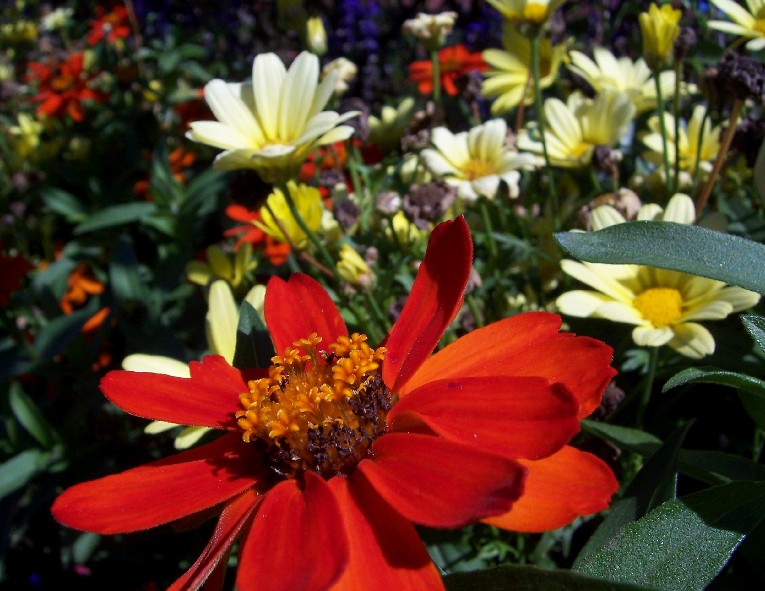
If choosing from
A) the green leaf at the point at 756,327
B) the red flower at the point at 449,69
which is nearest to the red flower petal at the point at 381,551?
the green leaf at the point at 756,327

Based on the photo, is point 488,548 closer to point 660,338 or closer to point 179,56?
point 660,338

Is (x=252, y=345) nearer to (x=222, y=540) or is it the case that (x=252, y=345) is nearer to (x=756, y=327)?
(x=222, y=540)

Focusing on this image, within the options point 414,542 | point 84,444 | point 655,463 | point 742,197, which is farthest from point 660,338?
point 84,444

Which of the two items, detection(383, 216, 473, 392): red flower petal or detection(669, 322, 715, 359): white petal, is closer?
detection(383, 216, 473, 392): red flower petal

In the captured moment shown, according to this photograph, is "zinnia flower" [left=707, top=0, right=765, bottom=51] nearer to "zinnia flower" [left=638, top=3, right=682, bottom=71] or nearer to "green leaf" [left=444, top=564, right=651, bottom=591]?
"zinnia flower" [left=638, top=3, right=682, bottom=71]

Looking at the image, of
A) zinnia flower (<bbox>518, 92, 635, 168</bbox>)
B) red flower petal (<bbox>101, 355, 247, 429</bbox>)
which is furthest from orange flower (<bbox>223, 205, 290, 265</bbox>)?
red flower petal (<bbox>101, 355, 247, 429</bbox>)

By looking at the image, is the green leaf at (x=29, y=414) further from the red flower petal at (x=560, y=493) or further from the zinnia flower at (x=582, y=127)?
the red flower petal at (x=560, y=493)

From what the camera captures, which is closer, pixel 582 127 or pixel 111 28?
pixel 582 127

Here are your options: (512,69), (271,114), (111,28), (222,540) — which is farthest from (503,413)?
(111,28)
